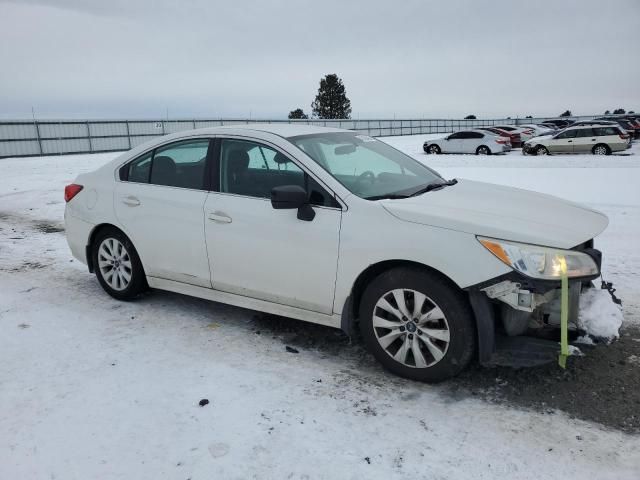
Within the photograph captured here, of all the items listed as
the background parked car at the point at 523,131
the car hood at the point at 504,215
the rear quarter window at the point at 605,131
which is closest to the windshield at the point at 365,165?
the car hood at the point at 504,215

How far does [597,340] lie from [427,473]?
145 centimetres

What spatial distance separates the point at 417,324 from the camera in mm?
3291

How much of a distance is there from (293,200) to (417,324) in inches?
45.6

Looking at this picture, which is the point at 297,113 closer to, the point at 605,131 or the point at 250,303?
the point at 605,131

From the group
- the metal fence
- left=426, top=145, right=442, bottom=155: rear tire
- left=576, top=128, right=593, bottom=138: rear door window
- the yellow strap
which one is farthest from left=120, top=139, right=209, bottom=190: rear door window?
the metal fence

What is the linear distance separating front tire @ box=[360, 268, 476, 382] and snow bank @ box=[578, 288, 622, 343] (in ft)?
2.46

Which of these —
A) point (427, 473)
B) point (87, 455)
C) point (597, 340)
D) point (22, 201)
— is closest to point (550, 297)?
point (597, 340)

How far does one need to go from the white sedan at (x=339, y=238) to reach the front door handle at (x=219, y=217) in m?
0.01

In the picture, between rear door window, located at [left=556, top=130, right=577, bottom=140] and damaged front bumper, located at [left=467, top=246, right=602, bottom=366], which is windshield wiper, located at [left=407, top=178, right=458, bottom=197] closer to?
damaged front bumper, located at [left=467, top=246, right=602, bottom=366]

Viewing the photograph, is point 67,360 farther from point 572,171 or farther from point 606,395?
point 572,171

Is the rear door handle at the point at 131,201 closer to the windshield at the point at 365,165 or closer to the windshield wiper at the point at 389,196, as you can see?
the windshield at the point at 365,165

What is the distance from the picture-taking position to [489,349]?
3.13m

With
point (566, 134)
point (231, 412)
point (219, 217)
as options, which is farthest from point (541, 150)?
point (231, 412)

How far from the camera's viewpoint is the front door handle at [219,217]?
4031 millimetres
